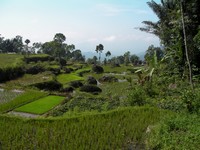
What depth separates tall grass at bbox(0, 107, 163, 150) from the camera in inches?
374

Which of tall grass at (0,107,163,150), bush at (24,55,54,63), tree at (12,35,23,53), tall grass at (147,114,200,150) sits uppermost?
tree at (12,35,23,53)

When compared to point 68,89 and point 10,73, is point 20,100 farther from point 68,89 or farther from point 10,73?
point 10,73

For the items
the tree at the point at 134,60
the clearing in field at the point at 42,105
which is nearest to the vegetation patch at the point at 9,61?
the clearing in field at the point at 42,105

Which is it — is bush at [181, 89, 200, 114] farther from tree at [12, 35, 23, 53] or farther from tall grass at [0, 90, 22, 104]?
tree at [12, 35, 23, 53]

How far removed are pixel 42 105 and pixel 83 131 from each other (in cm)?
719

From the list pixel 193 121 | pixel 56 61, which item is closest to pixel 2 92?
pixel 193 121

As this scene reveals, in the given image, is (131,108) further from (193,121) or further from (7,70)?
(7,70)

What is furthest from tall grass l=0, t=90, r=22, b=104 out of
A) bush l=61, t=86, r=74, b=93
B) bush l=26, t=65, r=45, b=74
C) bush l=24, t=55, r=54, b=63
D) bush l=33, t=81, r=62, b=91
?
bush l=24, t=55, r=54, b=63

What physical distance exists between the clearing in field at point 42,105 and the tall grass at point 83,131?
3359 mm

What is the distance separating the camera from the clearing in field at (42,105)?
624 inches

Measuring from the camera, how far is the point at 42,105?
1711 centimetres

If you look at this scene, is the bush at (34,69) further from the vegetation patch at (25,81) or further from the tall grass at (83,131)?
the tall grass at (83,131)

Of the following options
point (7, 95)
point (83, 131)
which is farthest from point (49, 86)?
point (83, 131)

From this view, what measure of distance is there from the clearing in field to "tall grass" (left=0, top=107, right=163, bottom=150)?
336 centimetres
